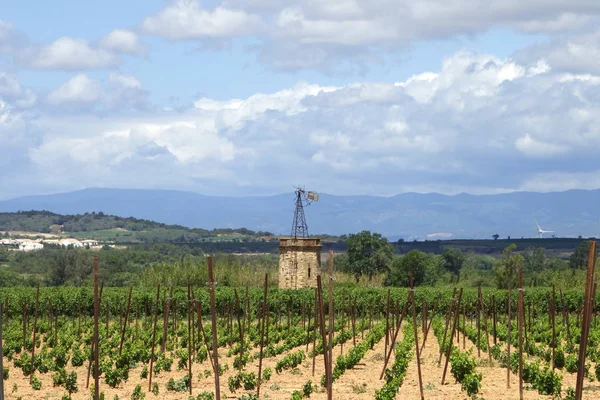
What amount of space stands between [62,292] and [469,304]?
25.0 metres

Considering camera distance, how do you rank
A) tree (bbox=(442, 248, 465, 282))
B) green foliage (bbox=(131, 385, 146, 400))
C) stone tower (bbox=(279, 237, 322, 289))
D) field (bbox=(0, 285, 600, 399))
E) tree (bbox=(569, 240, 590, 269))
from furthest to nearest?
1. tree (bbox=(442, 248, 465, 282))
2. tree (bbox=(569, 240, 590, 269))
3. stone tower (bbox=(279, 237, 322, 289))
4. field (bbox=(0, 285, 600, 399))
5. green foliage (bbox=(131, 385, 146, 400))

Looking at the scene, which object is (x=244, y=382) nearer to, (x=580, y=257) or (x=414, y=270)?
(x=414, y=270)

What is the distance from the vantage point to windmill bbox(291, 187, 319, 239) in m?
65.4

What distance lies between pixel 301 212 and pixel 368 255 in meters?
32.1

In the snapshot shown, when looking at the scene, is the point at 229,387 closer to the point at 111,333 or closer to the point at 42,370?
the point at 42,370

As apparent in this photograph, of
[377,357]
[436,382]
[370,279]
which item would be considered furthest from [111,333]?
[370,279]

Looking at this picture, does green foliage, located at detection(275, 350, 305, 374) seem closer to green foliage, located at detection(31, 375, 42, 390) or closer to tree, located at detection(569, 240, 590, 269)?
green foliage, located at detection(31, 375, 42, 390)

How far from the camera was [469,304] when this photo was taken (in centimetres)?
5522

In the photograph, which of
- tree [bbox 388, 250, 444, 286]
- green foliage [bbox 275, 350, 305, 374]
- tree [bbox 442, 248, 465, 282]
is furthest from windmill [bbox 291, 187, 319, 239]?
tree [bbox 442, 248, 465, 282]

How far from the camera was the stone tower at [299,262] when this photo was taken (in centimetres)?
6412

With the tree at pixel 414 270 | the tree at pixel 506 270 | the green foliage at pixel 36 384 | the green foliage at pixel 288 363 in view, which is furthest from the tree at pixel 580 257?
the green foliage at pixel 36 384

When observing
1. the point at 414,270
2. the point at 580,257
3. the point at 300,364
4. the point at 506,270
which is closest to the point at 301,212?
the point at 506,270

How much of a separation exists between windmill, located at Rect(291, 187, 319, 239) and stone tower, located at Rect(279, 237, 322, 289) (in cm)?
85

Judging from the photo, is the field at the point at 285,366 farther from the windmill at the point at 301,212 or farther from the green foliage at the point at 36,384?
the windmill at the point at 301,212
